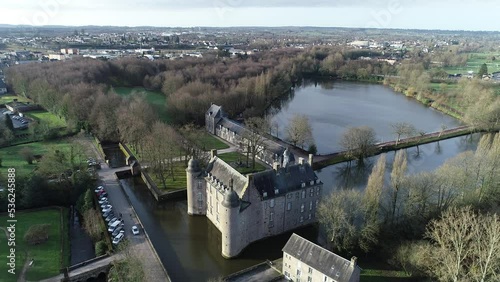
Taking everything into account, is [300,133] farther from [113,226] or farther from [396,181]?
[113,226]

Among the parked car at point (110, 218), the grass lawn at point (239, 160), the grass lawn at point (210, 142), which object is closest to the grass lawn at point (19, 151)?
the parked car at point (110, 218)

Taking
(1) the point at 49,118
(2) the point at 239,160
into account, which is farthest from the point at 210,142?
(1) the point at 49,118

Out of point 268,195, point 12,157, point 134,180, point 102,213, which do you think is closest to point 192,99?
point 134,180

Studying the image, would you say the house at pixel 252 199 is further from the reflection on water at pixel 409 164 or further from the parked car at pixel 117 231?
the reflection on water at pixel 409 164

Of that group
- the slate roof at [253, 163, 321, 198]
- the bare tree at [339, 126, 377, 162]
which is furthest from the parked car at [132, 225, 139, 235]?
the bare tree at [339, 126, 377, 162]

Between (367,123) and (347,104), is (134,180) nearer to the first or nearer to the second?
(367,123)
